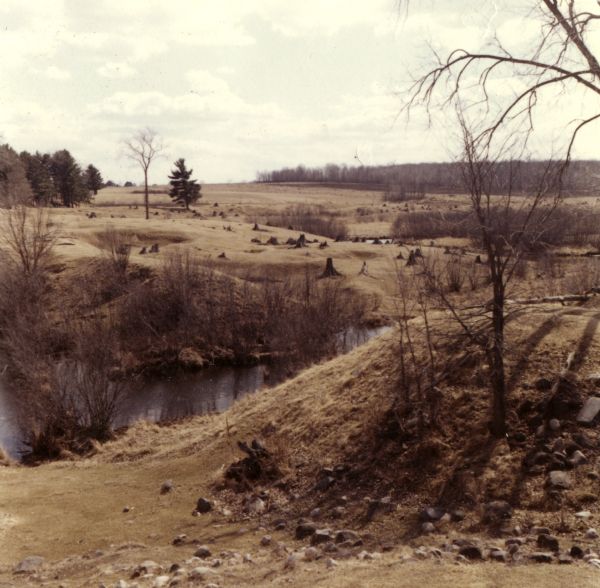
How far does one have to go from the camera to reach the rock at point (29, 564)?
10.2m

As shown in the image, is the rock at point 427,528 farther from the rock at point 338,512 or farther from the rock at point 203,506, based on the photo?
the rock at point 203,506

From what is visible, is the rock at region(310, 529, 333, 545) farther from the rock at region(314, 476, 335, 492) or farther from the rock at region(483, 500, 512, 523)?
the rock at region(483, 500, 512, 523)

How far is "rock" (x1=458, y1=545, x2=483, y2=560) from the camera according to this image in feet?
25.9

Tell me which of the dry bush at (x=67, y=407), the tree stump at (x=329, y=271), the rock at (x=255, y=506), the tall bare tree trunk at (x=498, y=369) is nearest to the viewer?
the tall bare tree trunk at (x=498, y=369)

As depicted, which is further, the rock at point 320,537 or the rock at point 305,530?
the rock at point 305,530

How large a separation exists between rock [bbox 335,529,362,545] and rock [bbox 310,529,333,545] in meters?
0.12

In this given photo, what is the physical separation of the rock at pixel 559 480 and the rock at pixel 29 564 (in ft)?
24.8

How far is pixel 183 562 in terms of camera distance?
9.38 meters

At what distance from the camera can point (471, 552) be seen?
26.1ft

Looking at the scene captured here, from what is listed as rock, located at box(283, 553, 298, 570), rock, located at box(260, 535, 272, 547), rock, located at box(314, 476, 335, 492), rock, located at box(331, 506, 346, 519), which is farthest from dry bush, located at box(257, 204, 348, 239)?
rock, located at box(283, 553, 298, 570)

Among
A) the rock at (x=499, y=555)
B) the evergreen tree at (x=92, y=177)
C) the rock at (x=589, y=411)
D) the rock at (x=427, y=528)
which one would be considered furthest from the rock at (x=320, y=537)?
the evergreen tree at (x=92, y=177)

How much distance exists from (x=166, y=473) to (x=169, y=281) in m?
22.0

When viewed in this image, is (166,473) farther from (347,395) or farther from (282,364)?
(282,364)

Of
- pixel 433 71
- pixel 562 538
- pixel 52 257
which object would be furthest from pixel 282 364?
pixel 52 257
